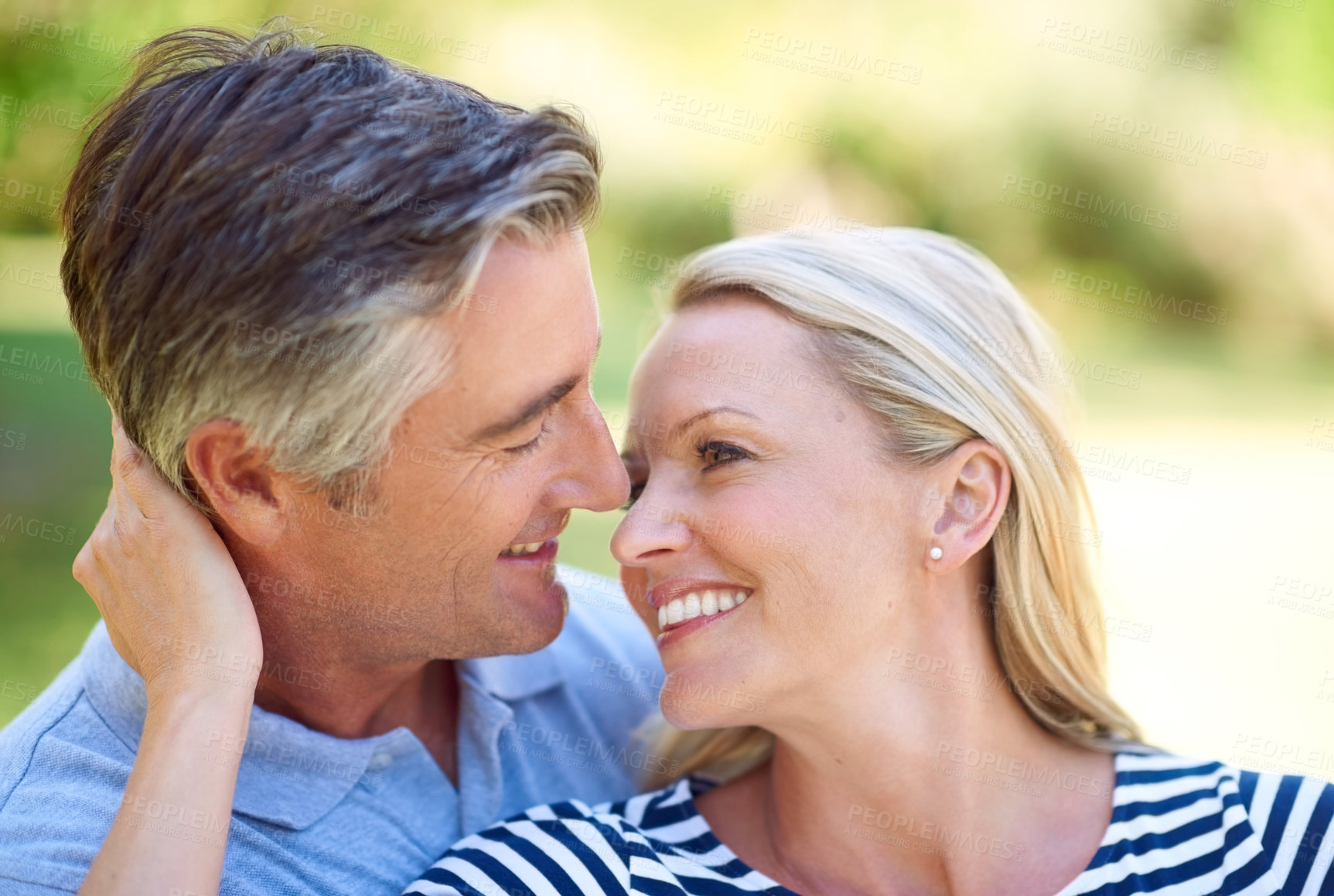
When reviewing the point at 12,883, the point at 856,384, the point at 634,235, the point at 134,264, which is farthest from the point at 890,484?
the point at 634,235

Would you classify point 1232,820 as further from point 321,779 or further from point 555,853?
point 321,779

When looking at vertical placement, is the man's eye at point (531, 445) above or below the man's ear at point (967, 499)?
below

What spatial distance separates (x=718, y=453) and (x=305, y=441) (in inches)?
33.9

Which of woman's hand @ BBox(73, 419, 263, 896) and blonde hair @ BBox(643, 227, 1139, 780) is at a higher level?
blonde hair @ BBox(643, 227, 1139, 780)

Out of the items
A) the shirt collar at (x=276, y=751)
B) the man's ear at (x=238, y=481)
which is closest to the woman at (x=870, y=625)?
the shirt collar at (x=276, y=751)

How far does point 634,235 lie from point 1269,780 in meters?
18.1

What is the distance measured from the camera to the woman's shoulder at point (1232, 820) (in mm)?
2250

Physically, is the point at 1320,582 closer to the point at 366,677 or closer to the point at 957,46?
the point at 366,677

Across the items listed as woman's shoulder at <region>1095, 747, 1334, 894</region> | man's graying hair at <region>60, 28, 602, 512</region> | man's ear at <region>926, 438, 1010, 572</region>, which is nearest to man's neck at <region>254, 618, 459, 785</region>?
man's graying hair at <region>60, 28, 602, 512</region>

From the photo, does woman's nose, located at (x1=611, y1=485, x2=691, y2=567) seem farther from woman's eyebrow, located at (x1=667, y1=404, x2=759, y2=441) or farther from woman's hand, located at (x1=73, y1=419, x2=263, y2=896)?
woman's hand, located at (x1=73, y1=419, x2=263, y2=896)

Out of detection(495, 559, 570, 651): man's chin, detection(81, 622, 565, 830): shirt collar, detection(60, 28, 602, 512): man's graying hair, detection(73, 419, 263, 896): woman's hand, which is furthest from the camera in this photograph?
detection(495, 559, 570, 651): man's chin

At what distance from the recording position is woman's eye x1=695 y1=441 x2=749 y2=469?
233 cm

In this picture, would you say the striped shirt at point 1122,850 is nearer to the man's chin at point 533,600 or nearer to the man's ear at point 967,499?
the man's chin at point 533,600

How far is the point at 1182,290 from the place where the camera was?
1812cm
